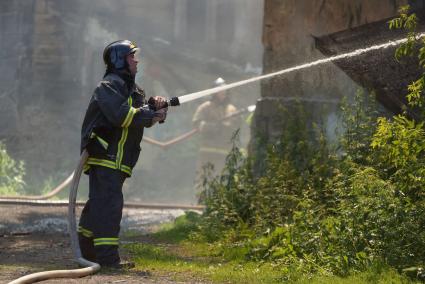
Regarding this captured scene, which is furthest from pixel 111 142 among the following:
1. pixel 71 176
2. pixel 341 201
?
pixel 71 176

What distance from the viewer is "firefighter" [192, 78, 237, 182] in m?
18.8

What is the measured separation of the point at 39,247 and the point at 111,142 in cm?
223

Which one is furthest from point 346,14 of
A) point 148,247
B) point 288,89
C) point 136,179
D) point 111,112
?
point 136,179

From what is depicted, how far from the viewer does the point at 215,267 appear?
6.80m

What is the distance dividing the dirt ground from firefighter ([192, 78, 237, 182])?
4.75m

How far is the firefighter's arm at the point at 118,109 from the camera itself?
655 centimetres

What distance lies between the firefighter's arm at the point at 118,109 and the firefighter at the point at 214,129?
39.4 ft

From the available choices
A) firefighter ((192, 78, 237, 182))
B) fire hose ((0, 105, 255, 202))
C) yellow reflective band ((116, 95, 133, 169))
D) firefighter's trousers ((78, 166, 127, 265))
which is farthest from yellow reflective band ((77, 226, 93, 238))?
firefighter ((192, 78, 237, 182))

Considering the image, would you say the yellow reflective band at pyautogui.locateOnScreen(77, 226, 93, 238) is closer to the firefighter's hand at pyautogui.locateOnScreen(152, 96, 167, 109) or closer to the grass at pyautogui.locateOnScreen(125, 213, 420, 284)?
the grass at pyautogui.locateOnScreen(125, 213, 420, 284)

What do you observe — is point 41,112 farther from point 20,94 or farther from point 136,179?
point 136,179

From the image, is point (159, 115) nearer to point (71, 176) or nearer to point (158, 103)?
point (158, 103)

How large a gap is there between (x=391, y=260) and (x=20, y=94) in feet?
65.6

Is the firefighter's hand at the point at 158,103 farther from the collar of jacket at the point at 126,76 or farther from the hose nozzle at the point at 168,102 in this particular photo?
the collar of jacket at the point at 126,76

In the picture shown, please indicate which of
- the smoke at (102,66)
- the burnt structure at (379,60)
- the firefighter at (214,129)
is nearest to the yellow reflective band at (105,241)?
the burnt structure at (379,60)
